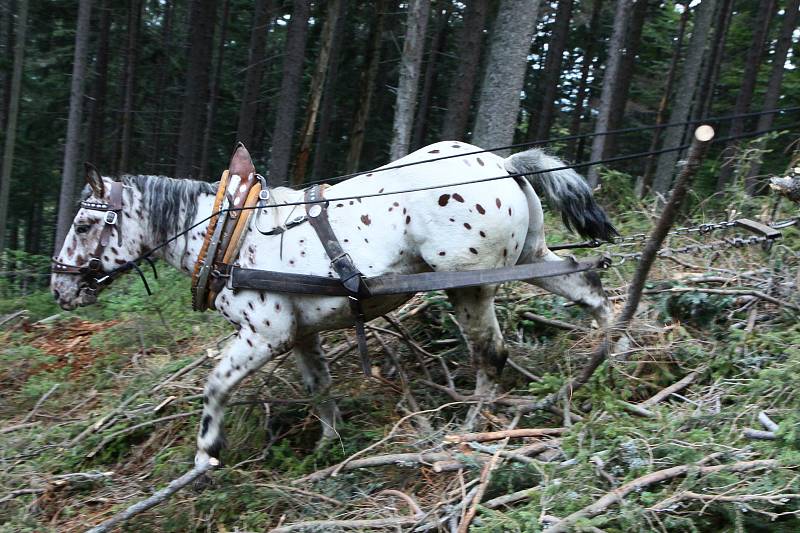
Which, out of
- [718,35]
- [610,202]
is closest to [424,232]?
[610,202]

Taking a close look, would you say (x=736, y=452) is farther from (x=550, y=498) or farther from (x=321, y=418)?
(x=321, y=418)

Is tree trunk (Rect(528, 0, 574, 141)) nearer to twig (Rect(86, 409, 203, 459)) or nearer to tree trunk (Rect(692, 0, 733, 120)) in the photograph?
tree trunk (Rect(692, 0, 733, 120))

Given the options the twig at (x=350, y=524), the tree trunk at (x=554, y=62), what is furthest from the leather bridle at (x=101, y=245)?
the tree trunk at (x=554, y=62)

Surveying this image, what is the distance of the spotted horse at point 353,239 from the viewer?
3.99 m

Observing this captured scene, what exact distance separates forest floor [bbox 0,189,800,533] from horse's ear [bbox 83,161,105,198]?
1.63 metres

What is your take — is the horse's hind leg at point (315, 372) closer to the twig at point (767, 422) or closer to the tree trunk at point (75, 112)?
the twig at point (767, 422)

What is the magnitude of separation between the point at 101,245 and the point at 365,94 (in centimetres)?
1147

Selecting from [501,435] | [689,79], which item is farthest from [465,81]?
[501,435]

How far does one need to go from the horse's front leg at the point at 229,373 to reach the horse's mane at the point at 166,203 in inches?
36.3

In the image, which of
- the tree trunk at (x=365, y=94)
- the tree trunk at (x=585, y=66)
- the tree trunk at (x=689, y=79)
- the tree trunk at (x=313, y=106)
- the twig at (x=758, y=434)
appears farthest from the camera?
the tree trunk at (x=585, y=66)

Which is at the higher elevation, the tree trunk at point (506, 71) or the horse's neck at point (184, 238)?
the tree trunk at point (506, 71)

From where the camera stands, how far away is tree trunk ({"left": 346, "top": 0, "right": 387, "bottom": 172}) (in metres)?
14.7

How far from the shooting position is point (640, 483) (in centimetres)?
295

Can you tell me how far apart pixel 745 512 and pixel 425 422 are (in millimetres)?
1962
